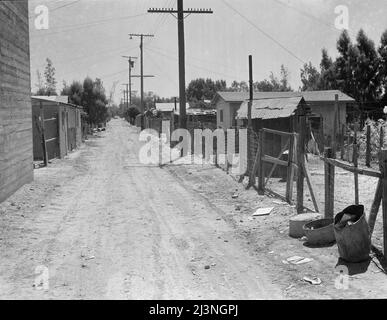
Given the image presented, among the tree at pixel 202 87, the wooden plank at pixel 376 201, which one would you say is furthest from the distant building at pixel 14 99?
the tree at pixel 202 87

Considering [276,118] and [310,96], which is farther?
[310,96]

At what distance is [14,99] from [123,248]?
22.0 feet

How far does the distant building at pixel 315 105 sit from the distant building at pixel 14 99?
17.8m

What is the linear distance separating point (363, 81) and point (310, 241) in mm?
33366

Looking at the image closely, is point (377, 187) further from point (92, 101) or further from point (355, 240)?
point (92, 101)

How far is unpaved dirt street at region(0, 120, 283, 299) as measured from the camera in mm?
5988

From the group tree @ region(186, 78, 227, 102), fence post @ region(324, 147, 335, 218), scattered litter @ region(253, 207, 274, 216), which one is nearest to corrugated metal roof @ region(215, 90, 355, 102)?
scattered litter @ region(253, 207, 274, 216)

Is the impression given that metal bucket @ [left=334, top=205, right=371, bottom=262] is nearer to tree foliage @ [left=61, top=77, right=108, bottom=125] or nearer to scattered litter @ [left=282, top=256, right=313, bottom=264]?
scattered litter @ [left=282, top=256, right=313, bottom=264]

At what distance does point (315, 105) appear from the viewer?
35.2 metres

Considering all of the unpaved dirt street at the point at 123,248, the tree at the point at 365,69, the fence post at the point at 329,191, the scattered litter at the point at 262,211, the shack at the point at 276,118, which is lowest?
the unpaved dirt street at the point at 123,248

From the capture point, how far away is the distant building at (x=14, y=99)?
11898 millimetres

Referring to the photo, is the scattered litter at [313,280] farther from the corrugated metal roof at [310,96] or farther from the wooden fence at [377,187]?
the corrugated metal roof at [310,96]
